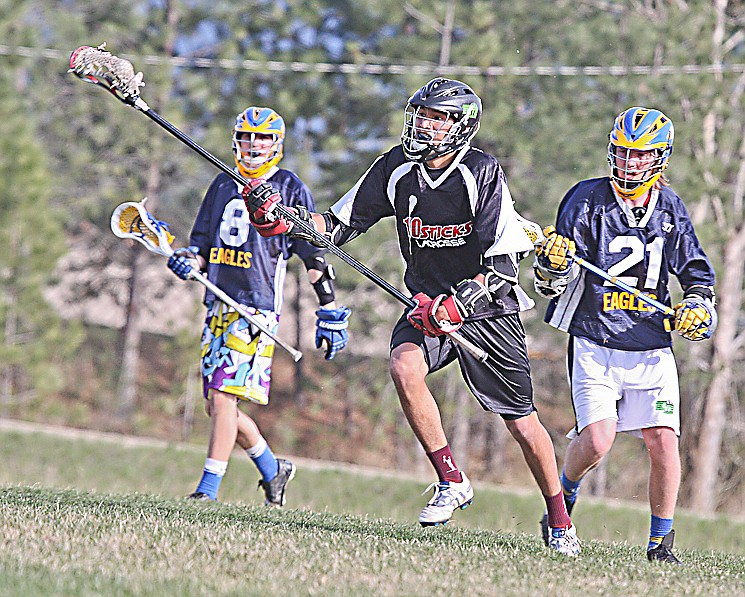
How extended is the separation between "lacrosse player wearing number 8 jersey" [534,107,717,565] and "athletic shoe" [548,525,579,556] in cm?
49

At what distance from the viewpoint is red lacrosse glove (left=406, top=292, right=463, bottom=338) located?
538cm

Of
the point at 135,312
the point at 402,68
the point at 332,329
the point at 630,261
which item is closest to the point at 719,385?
the point at 402,68

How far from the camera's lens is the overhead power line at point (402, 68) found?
16.0 meters

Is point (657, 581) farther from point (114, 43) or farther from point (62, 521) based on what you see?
point (114, 43)

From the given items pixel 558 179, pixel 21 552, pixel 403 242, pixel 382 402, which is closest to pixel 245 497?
pixel 382 402

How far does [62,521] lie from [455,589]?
1840mm

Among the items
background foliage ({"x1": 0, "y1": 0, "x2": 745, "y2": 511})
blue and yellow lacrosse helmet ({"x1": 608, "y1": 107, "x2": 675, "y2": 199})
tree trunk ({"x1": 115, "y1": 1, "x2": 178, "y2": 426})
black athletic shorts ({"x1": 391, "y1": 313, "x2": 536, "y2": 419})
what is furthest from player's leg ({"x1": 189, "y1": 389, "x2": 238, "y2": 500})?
tree trunk ({"x1": 115, "y1": 1, "x2": 178, "y2": 426})

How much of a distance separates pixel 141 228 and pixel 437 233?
2.69m

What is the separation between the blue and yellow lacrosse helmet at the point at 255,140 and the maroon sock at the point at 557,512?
119 inches

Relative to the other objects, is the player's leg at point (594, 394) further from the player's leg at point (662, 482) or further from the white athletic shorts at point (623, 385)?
the player's leg at point (662, 482)

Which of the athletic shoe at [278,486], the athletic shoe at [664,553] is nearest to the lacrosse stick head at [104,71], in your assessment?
the athletic shoe at [278,486]

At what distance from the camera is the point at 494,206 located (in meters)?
5.50

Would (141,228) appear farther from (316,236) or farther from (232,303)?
(316,236)

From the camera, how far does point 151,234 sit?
25.0 feet
